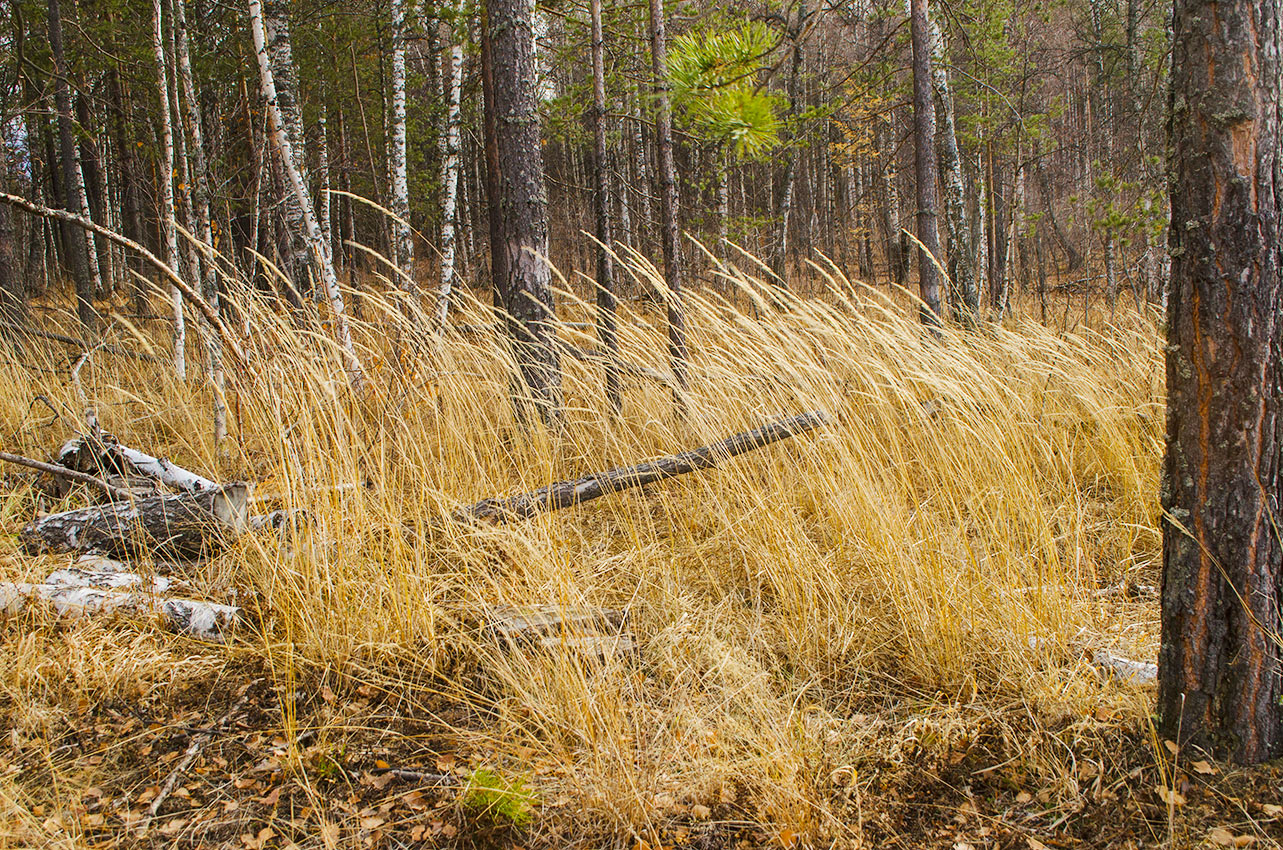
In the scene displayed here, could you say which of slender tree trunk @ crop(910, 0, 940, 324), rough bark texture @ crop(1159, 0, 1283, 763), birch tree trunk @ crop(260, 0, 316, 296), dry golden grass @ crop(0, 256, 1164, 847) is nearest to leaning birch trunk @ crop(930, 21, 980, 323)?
slender tree trunk @ crop(910, 0, 940, 324)

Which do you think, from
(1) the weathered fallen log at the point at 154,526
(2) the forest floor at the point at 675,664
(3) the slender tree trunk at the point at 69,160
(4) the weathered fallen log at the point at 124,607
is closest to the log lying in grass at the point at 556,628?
(2) the forest floor at the point at 675,664

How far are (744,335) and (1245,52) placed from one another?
6.38ft

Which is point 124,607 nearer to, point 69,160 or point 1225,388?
point 1225,388

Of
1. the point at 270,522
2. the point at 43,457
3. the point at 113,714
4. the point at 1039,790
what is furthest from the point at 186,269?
the point at 1039,790

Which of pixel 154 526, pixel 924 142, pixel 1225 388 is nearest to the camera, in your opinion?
pixel 1225 388

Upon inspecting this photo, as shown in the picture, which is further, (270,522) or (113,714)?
(270,522)

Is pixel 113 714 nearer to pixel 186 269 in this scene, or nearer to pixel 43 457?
pixel 43 457

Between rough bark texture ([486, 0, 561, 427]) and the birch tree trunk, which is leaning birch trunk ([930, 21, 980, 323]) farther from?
the birch tree trunk

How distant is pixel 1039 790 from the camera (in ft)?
5.64

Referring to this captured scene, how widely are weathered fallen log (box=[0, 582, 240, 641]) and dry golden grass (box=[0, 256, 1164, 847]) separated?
0.07 m

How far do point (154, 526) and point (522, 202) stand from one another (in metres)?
2.49

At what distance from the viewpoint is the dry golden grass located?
1.80 meters

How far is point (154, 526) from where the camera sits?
280cm

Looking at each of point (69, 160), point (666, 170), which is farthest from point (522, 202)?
point (69, 160)
